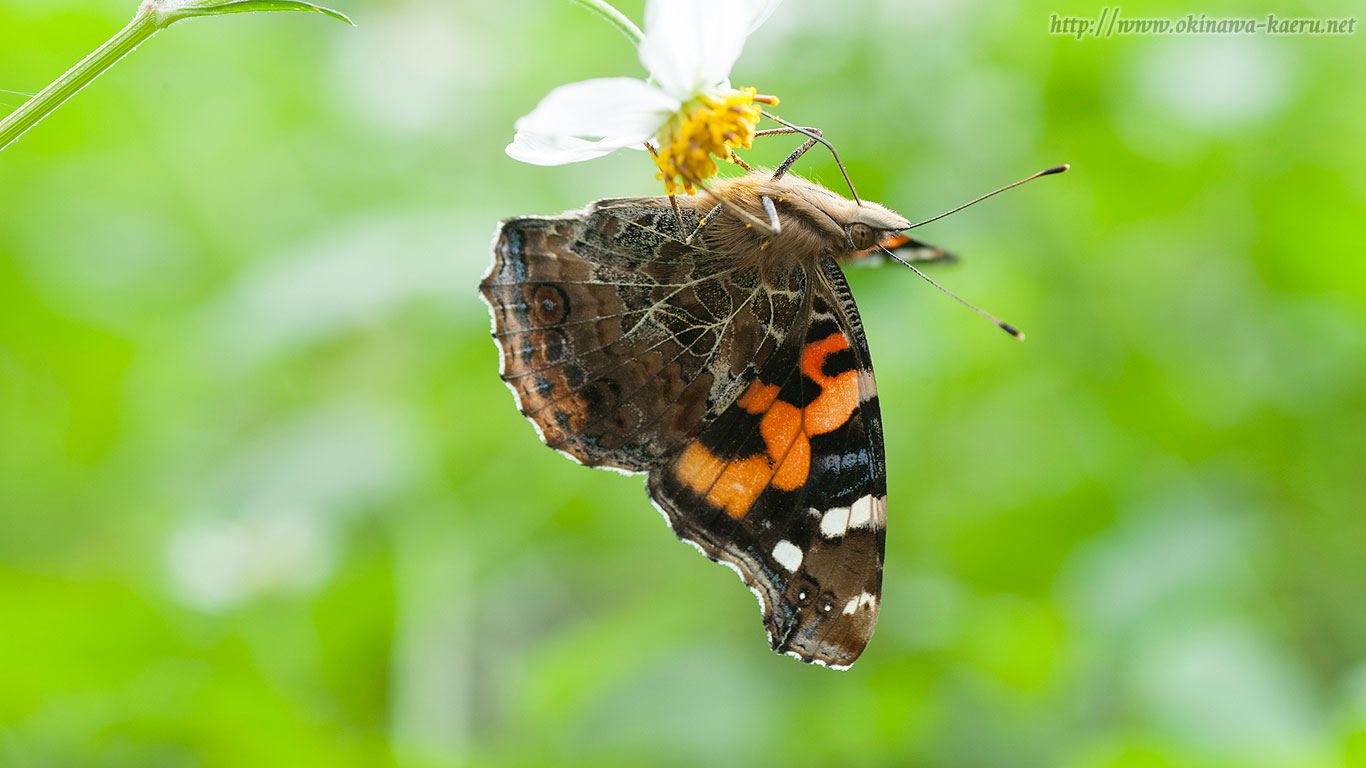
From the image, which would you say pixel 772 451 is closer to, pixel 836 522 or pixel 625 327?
pixel 836 522

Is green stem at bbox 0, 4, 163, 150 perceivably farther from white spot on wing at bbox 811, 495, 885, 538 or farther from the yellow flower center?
white spot on wing at bbox 811, 495, 885, 538

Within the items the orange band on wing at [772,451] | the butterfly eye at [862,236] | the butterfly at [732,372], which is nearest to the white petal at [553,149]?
the butterfly at [732,372]

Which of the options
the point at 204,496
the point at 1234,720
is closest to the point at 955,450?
the point at 1234,720

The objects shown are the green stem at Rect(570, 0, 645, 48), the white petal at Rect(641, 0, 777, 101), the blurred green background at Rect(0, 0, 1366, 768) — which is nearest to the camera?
the green stem at Rect(570, 0, 645, 48)

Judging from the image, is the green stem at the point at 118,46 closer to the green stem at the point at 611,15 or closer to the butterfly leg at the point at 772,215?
the green stem at the point at 611,15

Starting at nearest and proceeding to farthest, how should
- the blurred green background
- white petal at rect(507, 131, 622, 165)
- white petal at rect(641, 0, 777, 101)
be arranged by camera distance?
1. white petal at rect(641, 0, 777, 101)
2. white petal at rect(507, 131, 622, 165)
3. the blurred green background

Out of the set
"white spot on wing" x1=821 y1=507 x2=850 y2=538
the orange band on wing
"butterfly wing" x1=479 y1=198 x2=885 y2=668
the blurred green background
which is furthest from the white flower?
the blurred green background

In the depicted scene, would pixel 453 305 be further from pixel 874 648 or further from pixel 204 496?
pixel 874 648

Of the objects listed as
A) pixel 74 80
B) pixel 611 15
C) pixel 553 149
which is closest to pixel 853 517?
pixel 553 149
